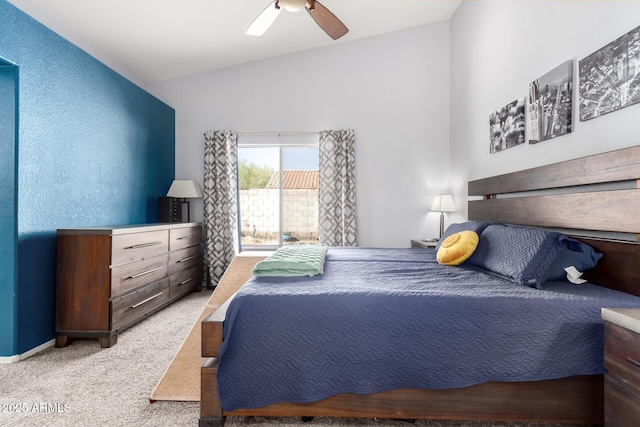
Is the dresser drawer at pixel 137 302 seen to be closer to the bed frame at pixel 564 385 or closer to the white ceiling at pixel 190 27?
the bed frame at pixel 564 385

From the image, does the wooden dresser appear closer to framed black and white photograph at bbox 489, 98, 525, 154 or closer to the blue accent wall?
the blue accent wall

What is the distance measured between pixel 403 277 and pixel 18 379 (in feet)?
7.63

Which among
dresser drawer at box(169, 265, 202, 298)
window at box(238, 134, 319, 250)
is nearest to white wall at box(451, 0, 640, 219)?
window at box(238, 134, 319, 250)

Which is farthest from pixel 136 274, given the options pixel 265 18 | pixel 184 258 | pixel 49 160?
pixel 265 18

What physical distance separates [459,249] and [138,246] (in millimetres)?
2530

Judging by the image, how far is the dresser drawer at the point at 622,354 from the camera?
1173 mm

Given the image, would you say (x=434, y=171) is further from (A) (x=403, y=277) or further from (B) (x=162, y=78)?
(B) (x=162, y=78)

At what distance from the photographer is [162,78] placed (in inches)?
168

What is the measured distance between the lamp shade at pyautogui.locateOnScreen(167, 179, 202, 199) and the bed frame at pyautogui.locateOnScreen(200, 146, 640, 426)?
2767mm

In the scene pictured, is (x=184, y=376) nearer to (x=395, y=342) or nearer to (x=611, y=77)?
(x=395, y=342)

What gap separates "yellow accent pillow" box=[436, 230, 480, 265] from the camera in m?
2.21

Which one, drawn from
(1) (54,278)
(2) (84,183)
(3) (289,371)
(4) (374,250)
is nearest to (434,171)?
(4) (374,250)

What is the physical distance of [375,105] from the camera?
4.27 metres

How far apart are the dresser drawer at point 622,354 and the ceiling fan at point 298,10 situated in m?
2.45
